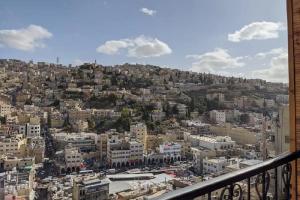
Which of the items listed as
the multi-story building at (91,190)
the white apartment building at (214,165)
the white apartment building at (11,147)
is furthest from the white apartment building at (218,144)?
the white apartment building at (11,147)

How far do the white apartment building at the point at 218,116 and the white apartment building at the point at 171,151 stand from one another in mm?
9326

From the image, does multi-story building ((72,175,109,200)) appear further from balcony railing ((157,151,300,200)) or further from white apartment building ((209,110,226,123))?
white apartment building ((209,110,226,123))

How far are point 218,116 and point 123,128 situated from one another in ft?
31.4

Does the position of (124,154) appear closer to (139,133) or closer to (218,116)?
(139,133)

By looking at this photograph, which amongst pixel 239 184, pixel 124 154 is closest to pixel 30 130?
pixel 124 154

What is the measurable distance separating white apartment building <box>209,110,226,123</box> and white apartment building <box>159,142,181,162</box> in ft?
30.6

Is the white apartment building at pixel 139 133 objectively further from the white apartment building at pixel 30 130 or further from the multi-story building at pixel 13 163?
the multi-story building at pixel 13 163

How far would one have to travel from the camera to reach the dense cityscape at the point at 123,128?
731 inches

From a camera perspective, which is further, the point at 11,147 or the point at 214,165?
the point at 11,147

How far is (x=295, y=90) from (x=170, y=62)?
57151 millimetres

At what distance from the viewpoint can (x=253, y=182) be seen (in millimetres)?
1210

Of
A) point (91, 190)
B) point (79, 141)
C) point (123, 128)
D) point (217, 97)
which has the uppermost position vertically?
point (217, 97)

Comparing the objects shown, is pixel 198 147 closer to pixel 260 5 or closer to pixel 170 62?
pixel 260 5

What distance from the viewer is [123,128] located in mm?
34469
